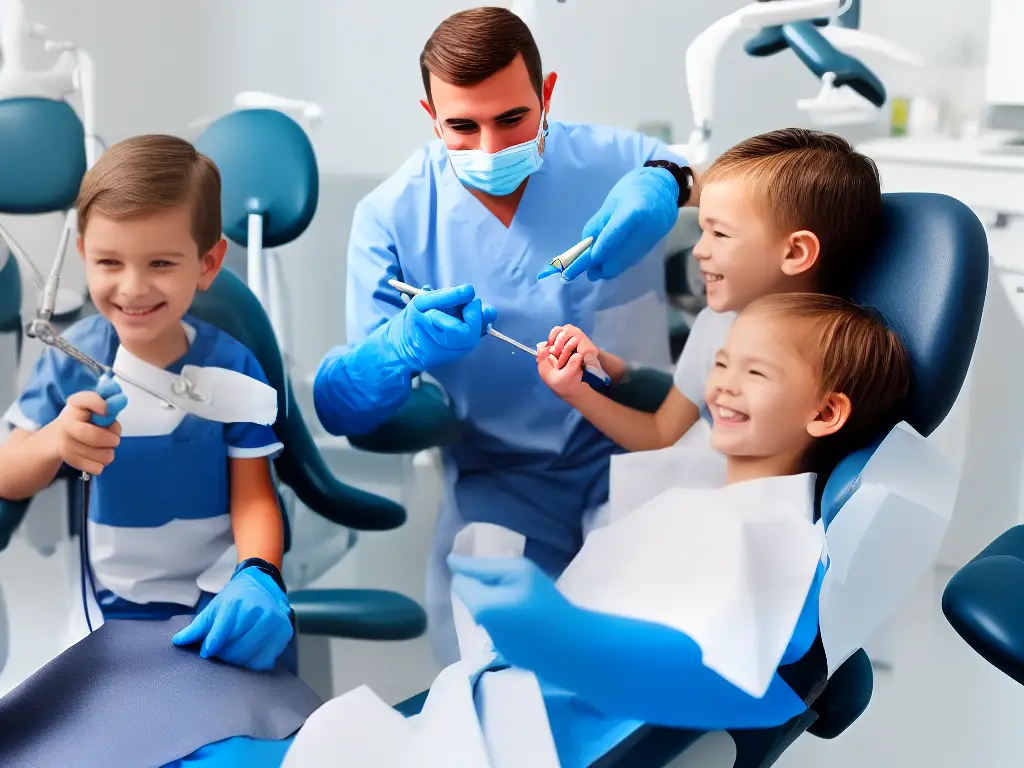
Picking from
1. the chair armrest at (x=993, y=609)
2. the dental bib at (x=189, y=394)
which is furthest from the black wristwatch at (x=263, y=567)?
the chair armrest at (x=993, y=609)

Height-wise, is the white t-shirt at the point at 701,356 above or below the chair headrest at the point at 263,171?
below

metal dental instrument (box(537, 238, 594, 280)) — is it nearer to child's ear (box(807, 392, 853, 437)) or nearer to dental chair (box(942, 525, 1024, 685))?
child's ear (box(807, 392, 853, 437))

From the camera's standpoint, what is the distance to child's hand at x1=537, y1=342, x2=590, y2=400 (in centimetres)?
124

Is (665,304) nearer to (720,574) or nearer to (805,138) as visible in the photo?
(805,138)

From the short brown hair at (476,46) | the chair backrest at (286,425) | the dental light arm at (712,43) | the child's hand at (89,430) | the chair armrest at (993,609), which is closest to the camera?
the chair armrest at (993,609)

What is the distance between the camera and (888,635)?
199cm

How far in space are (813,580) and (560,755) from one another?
297 mm

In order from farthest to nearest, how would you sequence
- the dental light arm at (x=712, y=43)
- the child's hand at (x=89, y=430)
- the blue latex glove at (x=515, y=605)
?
the dental light arm at (x=712, y=43), the child's hand at (x=89, y=430), the blue latex glove at (x=515, y=605)

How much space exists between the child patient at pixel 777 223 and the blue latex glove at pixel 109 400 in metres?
0.48

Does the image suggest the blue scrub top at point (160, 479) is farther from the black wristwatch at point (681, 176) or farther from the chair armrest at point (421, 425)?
the black wristwatch at point (681, 176)

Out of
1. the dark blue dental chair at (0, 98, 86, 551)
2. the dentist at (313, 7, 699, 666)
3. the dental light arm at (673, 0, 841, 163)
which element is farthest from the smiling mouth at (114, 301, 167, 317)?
the dental light arm at (673, 0, 841, 163)

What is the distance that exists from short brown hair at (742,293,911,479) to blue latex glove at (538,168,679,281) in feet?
0.67

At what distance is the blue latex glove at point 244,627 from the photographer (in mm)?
1086

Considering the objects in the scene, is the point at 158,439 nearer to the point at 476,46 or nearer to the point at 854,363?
the point at 476,46
